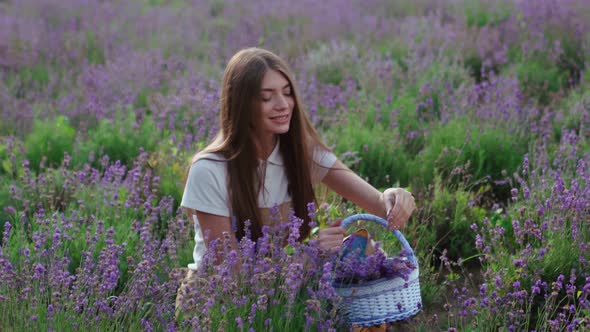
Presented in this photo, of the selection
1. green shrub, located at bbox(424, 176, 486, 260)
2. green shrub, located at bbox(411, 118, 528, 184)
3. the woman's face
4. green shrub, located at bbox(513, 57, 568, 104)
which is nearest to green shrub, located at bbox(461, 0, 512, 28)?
green shrub, located at bbox(513, 57, 568, 104)

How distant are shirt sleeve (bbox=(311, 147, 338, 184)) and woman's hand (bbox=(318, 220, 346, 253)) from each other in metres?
0.55

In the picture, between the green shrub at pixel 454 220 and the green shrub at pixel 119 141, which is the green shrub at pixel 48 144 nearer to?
the green shrub at pixel 119 141

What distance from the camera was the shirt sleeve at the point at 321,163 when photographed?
317 cm

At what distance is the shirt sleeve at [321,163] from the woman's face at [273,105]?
30 centimetres

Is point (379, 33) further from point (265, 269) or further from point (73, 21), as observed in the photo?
point (265, 269)

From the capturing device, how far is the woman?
285cm

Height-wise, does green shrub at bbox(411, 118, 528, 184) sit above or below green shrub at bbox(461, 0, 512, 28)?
below

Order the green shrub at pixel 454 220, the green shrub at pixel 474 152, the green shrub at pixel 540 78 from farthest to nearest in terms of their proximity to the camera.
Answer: the green shrub at pixel 540 78, the green shrub at pixel 474 152, the green shrub at pixel 454 220

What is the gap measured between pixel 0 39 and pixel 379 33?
372 centimetres

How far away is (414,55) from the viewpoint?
5.96m

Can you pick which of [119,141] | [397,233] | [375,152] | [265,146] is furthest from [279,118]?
[119,141]

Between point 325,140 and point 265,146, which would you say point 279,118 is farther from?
point 325,140

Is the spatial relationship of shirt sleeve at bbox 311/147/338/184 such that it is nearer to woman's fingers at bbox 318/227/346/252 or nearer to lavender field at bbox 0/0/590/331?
lavender field at bbox 0/0/590/331

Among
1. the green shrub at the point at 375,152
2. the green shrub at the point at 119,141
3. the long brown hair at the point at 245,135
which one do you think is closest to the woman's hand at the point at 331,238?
the long brown hair at the point at 245,135
